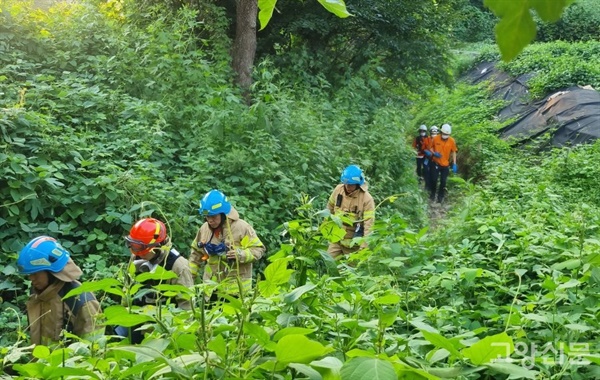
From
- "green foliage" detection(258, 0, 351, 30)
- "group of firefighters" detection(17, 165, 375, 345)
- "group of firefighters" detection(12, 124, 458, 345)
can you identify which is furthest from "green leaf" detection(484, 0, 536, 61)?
"group of firefighters" detection(17, 165, 375, 345)

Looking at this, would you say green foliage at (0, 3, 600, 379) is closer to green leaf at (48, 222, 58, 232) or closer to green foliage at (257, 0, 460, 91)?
green leaf at (48, 222, 58, 232)

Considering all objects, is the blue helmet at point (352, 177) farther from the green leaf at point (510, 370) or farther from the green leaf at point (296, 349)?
the green leaf at point (296, 349)

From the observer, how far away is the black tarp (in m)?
14.7

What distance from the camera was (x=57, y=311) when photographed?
3812 millimetres

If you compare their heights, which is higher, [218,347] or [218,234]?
[218,347]

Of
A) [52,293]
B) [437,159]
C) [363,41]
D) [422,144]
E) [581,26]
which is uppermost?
[581,26]

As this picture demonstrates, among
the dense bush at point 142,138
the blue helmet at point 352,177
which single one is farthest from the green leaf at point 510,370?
the dense bush at point 142,138

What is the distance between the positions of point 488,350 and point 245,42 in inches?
407

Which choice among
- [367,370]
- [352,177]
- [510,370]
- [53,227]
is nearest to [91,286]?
[367,370]

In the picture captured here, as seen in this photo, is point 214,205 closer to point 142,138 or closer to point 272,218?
point 272,218

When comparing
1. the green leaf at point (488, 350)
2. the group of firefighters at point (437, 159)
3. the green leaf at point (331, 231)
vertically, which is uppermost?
the green leaf at point (331, 231)

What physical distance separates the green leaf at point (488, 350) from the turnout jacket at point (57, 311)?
2754 millimetres

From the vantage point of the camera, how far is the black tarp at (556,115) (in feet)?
48.4

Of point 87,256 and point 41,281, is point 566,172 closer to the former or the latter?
point 87,256
